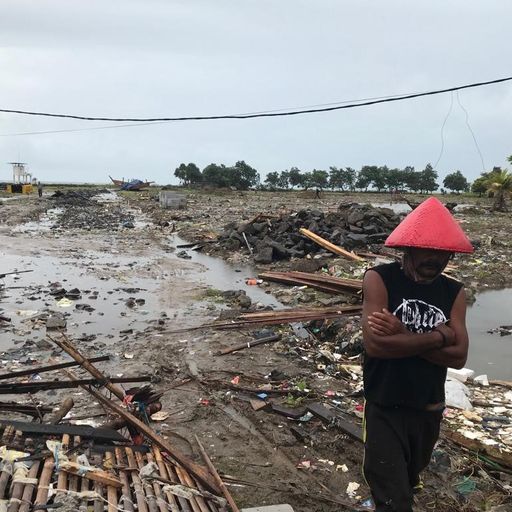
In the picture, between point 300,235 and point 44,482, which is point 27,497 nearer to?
point 44,482

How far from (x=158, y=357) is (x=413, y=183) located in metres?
76.2

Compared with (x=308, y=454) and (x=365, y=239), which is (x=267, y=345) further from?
(x=365, y=239)

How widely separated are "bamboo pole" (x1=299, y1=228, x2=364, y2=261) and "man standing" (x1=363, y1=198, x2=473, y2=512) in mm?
10317

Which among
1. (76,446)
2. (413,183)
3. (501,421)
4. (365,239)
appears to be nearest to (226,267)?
(365,239)

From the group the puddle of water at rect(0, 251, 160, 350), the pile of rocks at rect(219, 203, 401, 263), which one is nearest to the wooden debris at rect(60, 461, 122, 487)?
the puddle of water at rect(0, 251, 160, 350)

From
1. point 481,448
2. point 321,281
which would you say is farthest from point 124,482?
point 321,281

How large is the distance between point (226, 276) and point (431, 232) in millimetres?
9908

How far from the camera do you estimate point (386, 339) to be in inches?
83.4

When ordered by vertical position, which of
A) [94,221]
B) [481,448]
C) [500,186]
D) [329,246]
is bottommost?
[481,448]

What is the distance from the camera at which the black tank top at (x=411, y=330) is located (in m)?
2.20

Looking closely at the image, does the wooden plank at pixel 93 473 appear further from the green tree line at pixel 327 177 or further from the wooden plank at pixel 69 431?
the green tree line at pixel 327 177

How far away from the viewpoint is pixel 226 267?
1328 cm

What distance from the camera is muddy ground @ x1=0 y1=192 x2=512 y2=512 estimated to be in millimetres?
3441

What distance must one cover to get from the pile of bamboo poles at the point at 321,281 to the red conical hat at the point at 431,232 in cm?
553
